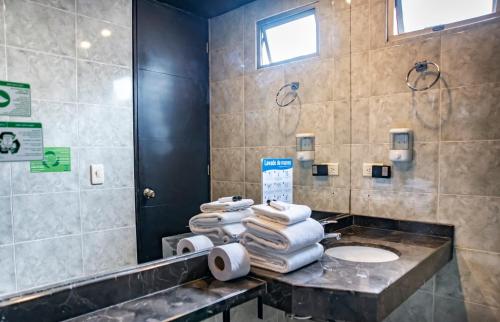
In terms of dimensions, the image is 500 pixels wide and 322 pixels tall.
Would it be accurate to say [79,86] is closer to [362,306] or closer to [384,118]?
[362,306]

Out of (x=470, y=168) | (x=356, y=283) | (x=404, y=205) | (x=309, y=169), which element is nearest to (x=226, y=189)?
(x=356, y=283)

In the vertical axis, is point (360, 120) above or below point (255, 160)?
above

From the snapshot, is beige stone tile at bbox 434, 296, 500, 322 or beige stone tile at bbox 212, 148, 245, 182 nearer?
beige stone tile at bbox 212, 148, 245, 182

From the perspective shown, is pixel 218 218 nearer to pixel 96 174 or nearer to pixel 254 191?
pixel 254 191

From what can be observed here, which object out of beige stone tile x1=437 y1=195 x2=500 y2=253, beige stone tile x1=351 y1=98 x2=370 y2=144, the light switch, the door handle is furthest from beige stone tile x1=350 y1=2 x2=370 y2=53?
the light switch

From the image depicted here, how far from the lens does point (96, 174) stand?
1.15 meters

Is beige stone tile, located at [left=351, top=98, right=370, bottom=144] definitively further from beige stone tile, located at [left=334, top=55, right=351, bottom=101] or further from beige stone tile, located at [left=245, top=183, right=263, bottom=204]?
beige stone tile, located at [left=245, top=183, right=263, bottom=204]

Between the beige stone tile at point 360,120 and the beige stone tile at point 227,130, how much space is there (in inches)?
33.4

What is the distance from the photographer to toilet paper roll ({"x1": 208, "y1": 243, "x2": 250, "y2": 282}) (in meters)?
1.28

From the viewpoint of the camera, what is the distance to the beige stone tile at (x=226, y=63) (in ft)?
5.04

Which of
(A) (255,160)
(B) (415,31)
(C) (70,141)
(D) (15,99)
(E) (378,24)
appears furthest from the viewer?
(E) (378,24)

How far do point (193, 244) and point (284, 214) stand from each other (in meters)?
0.40

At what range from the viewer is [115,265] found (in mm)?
1178

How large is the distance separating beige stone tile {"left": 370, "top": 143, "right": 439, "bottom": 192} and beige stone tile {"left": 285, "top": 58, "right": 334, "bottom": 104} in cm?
49
